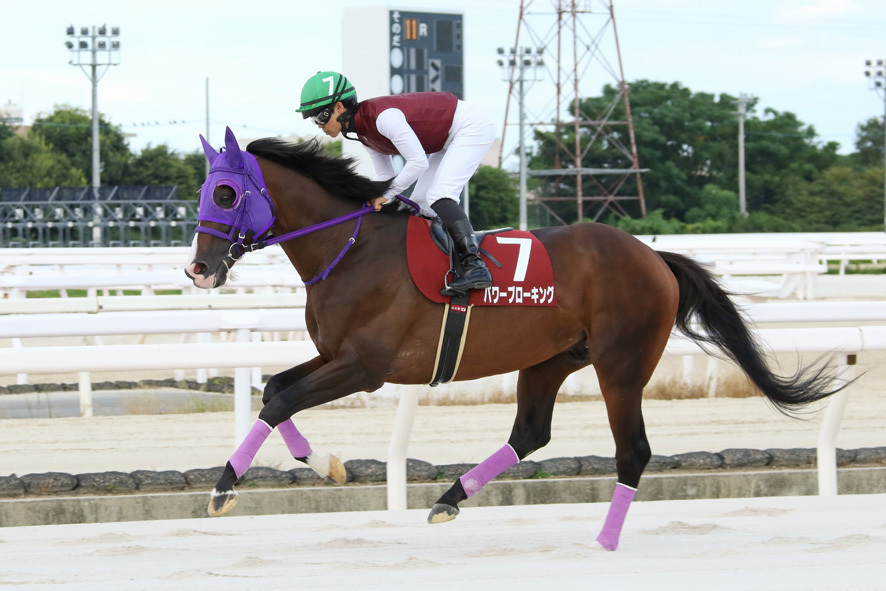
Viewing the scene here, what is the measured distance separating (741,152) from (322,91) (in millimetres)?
40771

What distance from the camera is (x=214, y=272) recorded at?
12.5 ft

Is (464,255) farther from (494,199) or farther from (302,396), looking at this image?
(494,199)

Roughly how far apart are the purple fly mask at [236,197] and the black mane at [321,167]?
0.51ft

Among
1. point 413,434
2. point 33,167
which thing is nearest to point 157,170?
point 33,167

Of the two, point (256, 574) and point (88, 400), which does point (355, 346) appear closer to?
point (256, 574)

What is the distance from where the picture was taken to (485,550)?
3914mm

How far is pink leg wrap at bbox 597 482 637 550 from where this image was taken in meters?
3.96

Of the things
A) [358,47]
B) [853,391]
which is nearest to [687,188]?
[358,47]

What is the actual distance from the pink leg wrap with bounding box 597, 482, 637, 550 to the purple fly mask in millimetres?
1612

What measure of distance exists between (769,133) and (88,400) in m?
44.9

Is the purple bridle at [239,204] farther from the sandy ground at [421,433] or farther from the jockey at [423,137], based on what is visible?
the sandy ground at [421,433]

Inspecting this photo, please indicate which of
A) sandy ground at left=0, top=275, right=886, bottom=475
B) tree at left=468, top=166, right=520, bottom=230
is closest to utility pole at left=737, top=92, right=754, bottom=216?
tree at left=468, top=166, right=520, bottom=230

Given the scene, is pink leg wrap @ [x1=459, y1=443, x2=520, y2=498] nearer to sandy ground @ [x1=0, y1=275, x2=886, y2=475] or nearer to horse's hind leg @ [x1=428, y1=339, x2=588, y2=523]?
horse's hind leg @ [x1=428, y1=339, x2=588, y2=523]

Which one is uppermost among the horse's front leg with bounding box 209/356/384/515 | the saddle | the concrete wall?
the saddle
